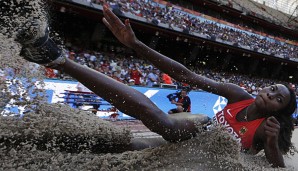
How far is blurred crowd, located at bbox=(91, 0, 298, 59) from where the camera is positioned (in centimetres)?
1683

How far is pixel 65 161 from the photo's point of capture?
2.48 meters

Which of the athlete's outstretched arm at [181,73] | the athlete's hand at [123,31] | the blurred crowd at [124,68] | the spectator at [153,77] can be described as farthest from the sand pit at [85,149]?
the spectator at [153,77]

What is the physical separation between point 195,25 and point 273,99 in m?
18.7

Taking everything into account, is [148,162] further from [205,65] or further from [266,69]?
[266,69]

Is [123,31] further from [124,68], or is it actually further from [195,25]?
[195,25]

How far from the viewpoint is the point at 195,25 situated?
2139 centimetres

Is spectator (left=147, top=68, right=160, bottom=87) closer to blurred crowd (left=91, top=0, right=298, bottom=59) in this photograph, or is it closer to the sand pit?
blurred crowd (left=91, top=0, right=298, bottom=59)

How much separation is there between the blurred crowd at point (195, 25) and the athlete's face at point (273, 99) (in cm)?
1229

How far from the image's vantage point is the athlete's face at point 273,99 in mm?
3207

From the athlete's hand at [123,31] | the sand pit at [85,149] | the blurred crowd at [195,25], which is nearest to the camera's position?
the sand pit at [85,149]

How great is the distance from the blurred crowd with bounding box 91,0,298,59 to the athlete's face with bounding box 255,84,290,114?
484 inches

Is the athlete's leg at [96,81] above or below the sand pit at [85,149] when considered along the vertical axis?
above

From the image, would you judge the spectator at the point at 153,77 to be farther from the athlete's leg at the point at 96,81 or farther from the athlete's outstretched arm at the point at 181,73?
the athlete's leg at the point at 96,81

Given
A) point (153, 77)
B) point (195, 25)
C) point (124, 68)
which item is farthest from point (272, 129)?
point (195, 25)
